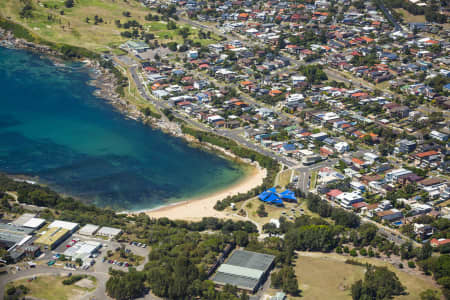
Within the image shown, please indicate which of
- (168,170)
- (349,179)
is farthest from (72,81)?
(349,179)

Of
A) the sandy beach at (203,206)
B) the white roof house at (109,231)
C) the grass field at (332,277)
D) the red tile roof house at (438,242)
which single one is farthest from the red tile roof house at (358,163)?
the white roof house at (109,231)

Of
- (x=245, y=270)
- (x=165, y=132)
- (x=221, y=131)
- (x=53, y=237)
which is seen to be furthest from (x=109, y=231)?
(x=221, y=131)

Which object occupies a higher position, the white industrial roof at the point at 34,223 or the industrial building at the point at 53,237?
the white industrial roof at the point at 34,223

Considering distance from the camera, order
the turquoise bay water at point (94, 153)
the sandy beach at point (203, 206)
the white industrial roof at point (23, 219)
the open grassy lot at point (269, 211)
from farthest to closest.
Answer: the turquoise bay water at point (94, 153)
the sandy beach at point (203, 206)
the open grassy lot at point (269, 211)
the white industrial roof at point (23, 219)

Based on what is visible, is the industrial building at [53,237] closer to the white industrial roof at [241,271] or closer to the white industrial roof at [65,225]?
the white industrial roof at [65,225]

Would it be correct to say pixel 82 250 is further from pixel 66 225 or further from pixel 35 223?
pixel 35 223

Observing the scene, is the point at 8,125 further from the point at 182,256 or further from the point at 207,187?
the point at 182,256

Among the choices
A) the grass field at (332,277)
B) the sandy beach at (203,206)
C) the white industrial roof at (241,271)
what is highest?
the white industrial roof at (241,271)
